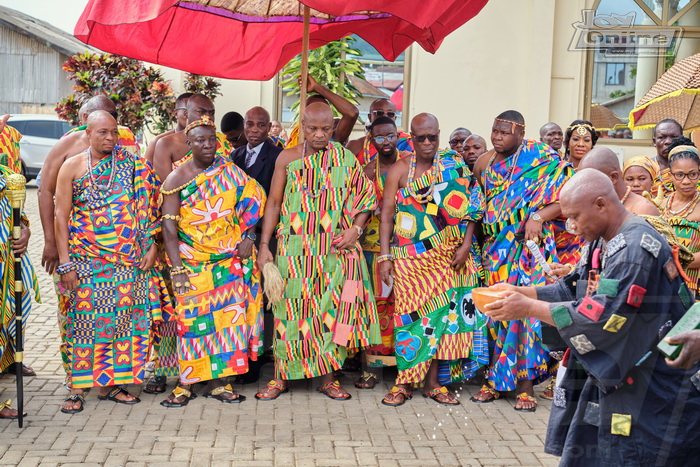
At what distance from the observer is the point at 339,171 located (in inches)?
239

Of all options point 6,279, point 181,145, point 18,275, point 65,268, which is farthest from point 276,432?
point 181,145

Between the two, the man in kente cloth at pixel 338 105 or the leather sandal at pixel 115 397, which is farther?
the man in kente cloth at pixel 338 105

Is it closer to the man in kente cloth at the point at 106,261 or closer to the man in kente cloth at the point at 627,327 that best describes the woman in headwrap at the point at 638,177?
the man in kente cloth at the point at 627,327

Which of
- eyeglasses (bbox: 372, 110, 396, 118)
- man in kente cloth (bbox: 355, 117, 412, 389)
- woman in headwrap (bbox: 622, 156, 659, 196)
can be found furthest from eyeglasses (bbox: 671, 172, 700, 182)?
eyeglasses (bbox: 372, 110, 396, 118)

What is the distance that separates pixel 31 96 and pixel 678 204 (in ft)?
85.7

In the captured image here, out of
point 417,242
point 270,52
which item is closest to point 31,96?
point 270,52

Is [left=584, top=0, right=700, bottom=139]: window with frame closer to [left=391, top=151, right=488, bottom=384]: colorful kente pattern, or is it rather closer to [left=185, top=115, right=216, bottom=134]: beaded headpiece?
[left=391, top=151, right=488, bottom=384]: colorful kente pattern

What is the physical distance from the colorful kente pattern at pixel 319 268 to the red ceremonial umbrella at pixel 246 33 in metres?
1.22

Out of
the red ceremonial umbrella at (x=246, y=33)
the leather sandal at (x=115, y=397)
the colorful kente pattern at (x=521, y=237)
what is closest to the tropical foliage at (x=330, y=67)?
the red ceremonial umbrella at (x=246, y=33)

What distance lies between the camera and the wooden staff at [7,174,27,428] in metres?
5.26

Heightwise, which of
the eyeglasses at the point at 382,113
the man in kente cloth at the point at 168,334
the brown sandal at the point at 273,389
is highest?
the eyeglasses at the point at 382,113

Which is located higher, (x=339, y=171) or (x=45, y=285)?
(x=339, y=171)

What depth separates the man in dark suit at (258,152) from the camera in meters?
6.57

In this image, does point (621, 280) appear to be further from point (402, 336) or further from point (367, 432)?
point (402, 336)
